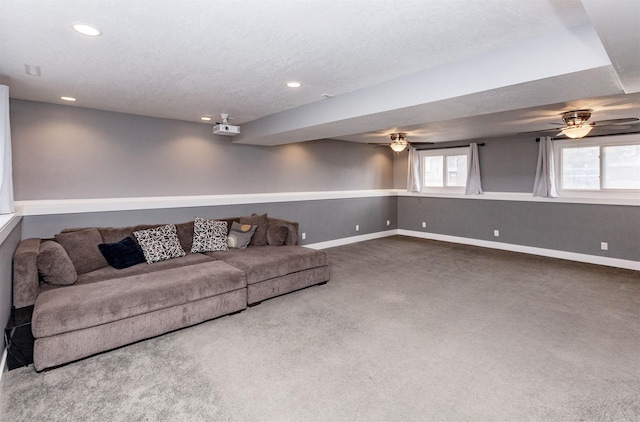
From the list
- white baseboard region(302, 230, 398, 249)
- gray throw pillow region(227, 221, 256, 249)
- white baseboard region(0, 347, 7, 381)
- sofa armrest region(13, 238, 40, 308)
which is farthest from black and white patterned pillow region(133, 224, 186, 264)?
white baseboard region(302, 230, 398, 249)

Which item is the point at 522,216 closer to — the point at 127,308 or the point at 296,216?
the point at 296,216

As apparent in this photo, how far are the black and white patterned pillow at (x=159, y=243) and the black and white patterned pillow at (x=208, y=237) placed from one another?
0.24 m

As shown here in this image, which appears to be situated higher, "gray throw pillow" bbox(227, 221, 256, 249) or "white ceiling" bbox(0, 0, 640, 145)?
"white ceiling" bbox(0, 0, 640, 145)

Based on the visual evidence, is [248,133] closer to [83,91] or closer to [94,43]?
[83,91]

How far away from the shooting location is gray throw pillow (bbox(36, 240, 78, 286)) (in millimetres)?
2998

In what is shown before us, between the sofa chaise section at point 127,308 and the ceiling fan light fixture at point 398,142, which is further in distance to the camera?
the ceiling fan light fixture at point 398,142

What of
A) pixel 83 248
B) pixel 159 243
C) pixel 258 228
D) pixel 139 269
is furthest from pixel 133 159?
pixel 258 228

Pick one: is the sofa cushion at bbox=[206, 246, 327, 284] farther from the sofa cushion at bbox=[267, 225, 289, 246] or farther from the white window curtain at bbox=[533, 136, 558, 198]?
the white window curtain at bbox=[533, 136, 558, 198]

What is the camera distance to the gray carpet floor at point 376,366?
6.87 ft

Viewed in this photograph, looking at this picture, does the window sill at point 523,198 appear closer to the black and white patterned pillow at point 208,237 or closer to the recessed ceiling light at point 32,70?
the black and white patterned pillow at point 208,237

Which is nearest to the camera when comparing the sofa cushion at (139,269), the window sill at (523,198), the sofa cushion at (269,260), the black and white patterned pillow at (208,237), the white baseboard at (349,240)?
the sofa cushion at (139,269)

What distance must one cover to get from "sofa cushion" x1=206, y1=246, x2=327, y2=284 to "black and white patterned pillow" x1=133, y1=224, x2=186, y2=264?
1.45ft

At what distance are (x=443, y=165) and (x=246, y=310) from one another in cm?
616

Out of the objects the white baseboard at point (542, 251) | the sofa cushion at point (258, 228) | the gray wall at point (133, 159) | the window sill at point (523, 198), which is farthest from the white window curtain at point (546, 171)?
the sofa cushion at point (258, 228)
